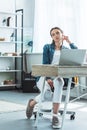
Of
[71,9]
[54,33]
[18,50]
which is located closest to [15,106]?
[54,33]

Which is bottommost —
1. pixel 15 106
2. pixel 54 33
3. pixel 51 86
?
pixel 15 106

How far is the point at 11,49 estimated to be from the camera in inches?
301

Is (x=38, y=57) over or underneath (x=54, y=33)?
underneath

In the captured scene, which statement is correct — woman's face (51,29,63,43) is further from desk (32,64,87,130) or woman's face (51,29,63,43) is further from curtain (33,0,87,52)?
curtain (33,0,87,52)

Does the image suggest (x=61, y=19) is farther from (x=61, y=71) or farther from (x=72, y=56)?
(x=61, y=71)

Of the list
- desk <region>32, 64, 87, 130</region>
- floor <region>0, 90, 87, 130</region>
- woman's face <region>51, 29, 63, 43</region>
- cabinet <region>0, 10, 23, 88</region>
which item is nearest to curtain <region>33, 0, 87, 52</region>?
cabinet <region>0, 10, 23, 88</region>

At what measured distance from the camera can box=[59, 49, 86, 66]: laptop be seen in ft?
9.82

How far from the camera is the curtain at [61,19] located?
6012 mm

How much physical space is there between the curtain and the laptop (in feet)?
9.74

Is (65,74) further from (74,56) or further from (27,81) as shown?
(27,81)

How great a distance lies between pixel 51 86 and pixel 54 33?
1.99 feet

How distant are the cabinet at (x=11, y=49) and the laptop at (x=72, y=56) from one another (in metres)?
4.33

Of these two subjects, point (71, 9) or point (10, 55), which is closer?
point (71, 9)

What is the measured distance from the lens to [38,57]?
7250mm
